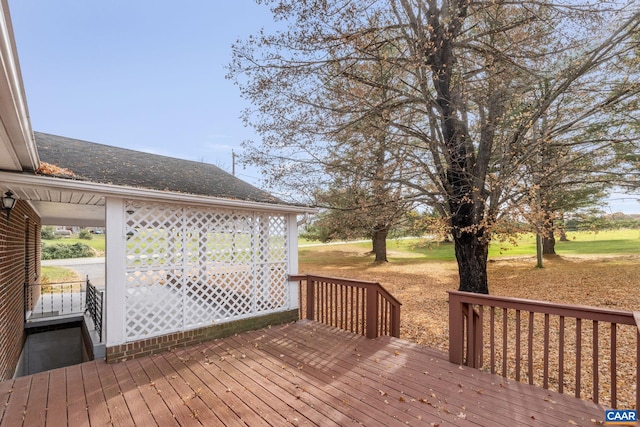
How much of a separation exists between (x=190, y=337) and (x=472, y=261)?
23.0 feet

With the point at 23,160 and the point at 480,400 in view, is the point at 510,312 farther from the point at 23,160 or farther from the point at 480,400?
the point at 23,160

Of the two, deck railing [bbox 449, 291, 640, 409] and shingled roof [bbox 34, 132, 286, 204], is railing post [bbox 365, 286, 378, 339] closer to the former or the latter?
deck railing [bbox 449, 291, 640, 409]

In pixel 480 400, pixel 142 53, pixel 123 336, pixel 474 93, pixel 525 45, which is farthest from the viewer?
pixel 142 53

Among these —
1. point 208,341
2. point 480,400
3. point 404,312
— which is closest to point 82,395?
point 208,341

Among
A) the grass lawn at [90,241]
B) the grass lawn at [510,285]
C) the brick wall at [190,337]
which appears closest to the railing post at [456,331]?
the grass lawn at [510,285]

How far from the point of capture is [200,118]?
65.3 feet

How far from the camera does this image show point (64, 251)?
944 inches

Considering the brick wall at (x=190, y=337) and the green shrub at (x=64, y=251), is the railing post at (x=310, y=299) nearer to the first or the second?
the brick wall at (x=190, y=337)

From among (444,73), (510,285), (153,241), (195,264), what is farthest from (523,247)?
(153,241)

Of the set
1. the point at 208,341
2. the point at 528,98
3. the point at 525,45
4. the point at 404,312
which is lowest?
the point at 404,312

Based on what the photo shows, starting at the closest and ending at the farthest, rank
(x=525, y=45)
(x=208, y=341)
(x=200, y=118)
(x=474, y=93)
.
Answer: (x=208, y=341) → (x=525, y=45) → (x=474, y=93) → (x=200, y=118)

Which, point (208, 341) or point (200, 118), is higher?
point (200, 118)

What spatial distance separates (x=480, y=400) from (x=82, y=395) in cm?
447

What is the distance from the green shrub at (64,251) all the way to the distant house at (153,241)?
21.1 metres
